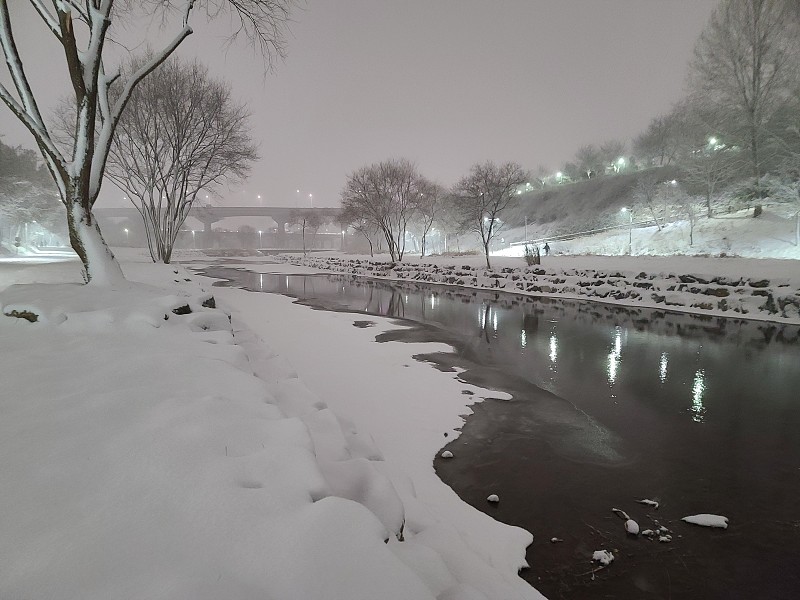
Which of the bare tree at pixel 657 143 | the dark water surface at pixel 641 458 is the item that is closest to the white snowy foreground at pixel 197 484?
the dark water surface at pixel 641 458

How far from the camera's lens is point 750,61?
26.4 metres

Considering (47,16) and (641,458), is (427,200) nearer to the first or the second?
(47,16)

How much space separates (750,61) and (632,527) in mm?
36479

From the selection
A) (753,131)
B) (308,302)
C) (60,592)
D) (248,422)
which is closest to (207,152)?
(308,302)

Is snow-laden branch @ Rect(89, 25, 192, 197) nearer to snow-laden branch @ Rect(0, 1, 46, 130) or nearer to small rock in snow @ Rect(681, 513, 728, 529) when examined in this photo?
snow-laden branch @ Rect(0, 1, 46, 130)

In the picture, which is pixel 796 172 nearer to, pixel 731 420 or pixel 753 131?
pixel 753 131

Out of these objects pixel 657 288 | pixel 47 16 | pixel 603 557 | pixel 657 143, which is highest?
pixel 657 143

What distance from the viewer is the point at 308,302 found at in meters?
18.4

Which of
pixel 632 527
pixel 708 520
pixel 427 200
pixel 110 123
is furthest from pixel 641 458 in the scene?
pixel 427 200

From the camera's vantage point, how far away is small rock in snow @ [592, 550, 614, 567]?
3.23m

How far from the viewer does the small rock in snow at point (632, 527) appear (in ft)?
11.6

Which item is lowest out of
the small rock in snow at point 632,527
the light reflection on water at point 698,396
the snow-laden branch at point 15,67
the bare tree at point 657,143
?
the small rock in snow at point 632,527

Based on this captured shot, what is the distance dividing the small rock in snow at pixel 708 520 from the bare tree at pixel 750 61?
32.5 meters

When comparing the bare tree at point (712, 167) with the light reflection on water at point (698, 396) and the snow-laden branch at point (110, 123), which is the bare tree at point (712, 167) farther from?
the snow-laden branch at point (110, 123)
